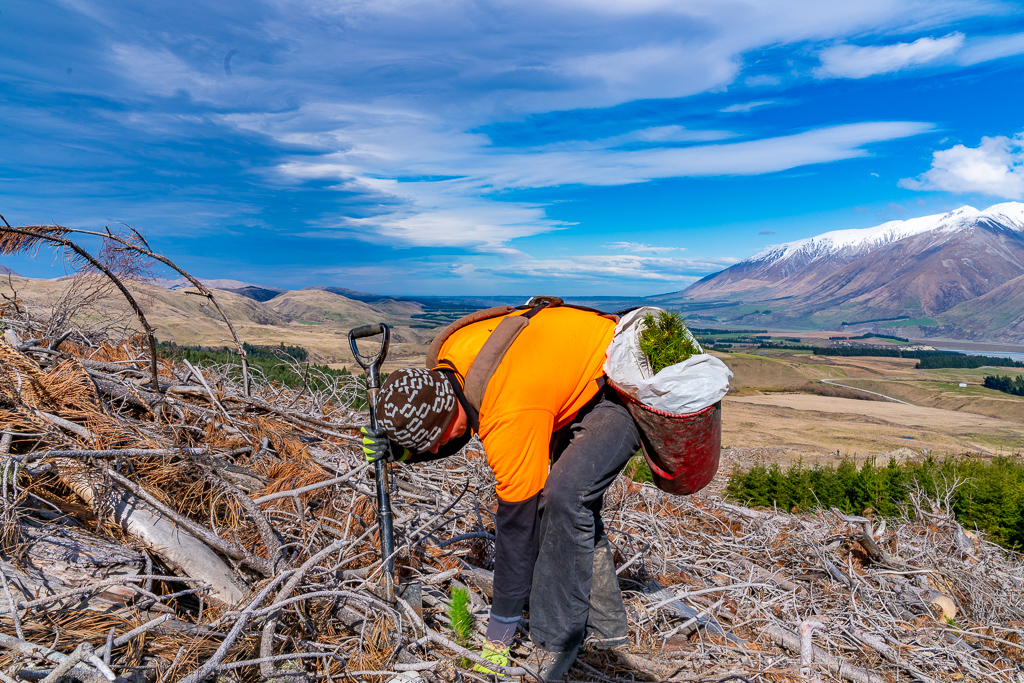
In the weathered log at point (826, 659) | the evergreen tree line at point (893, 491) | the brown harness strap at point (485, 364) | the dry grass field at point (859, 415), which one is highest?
the brown harness strap at point (485, 364)

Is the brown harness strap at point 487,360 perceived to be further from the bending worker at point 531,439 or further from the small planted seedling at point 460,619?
the small planted seedling at point 460,619

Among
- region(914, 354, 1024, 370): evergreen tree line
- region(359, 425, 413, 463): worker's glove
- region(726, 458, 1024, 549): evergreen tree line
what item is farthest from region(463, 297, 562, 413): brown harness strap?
region(914, 354, 1024, 370): evergreen tree line

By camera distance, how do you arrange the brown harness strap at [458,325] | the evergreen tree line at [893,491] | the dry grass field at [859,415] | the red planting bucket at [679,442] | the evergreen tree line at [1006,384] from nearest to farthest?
the red planting bucket at [679,442] < the brown harness strap at [458,325] < the evergreen tree line at [893,491] < the dry grass field at [859,415] < the evergreen tree line at [1006,384]

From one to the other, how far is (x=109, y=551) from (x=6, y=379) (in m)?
1.40

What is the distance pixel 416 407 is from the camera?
233cm

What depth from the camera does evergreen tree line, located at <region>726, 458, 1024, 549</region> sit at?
7.61 m

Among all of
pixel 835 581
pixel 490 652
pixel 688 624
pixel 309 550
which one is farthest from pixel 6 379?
pixel 835 581

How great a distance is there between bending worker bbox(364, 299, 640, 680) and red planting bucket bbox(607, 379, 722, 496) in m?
0.10

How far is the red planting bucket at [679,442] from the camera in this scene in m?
2.50

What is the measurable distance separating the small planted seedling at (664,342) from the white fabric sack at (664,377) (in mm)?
36

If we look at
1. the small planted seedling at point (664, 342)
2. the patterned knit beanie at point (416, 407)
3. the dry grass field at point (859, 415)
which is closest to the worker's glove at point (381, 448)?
the patterned knit beanie at point (416, 407)

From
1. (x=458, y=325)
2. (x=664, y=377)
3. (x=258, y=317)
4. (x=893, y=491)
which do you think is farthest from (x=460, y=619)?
(x=258, y=317)

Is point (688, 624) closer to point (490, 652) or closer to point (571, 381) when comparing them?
point (490, 652)

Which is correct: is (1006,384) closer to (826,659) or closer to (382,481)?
(826,659)
